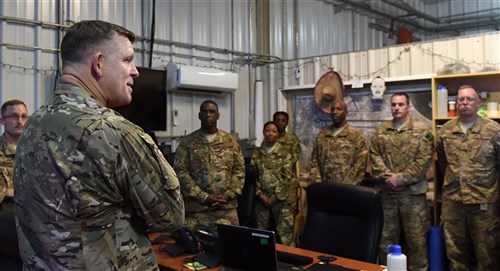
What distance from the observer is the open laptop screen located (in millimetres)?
1773

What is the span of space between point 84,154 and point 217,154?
264 cm

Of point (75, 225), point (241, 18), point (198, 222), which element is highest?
point (241, 18)

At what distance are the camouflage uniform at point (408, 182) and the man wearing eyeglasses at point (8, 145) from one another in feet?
9.45

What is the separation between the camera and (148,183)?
1.18m

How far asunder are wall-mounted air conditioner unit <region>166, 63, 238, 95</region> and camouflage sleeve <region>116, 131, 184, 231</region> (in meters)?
3.21

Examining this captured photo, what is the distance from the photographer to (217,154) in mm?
3760

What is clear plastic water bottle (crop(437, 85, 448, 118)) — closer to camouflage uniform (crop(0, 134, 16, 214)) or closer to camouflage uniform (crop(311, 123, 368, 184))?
camouflage uniform (crop(311, 123, 368, 184))

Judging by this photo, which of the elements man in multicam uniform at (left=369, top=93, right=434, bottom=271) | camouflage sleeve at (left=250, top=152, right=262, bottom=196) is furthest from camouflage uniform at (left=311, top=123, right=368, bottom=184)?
camouflage sleeve at (left=250, top=152, right=262, bottom=196)

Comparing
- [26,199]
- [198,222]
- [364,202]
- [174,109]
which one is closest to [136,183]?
[26,199]

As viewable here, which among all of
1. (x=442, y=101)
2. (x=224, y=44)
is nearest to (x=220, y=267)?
(x=442, y=101)

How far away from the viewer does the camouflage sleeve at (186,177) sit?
3.59m

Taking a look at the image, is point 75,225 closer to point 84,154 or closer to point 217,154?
point 84,154

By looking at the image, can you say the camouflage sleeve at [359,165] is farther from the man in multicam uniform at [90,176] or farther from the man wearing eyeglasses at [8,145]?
the man in multicam uniform at [90,176]

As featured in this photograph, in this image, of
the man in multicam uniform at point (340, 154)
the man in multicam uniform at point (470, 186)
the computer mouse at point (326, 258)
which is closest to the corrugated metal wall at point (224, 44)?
the man in multicam uniform at point (470, 186)
